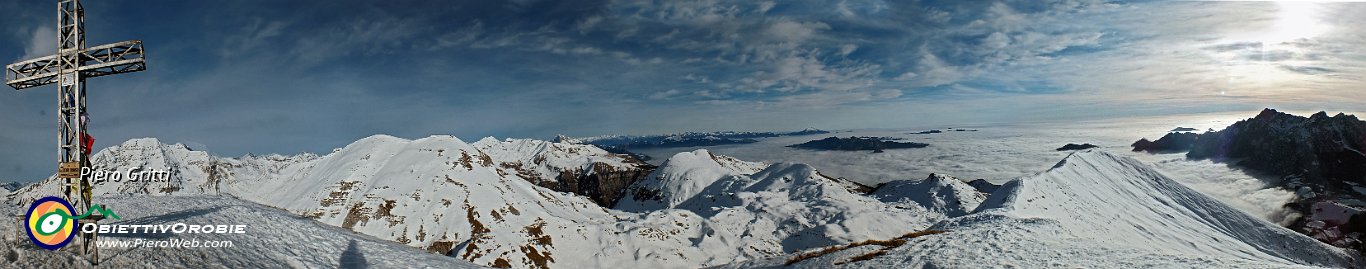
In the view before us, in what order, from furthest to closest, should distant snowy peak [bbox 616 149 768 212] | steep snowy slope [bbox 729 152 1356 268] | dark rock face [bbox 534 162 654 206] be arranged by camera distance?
1. dark rock face [bbox 534 162 654 206]
2. distant snowy peak [bbox 616 149 768 212]
3. steep snowy slope [bbox 729 152 1356 268]

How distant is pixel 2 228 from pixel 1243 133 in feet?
901

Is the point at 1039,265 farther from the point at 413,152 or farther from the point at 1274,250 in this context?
the point at 413,152

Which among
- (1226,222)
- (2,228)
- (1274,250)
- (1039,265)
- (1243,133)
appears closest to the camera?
(2,228)

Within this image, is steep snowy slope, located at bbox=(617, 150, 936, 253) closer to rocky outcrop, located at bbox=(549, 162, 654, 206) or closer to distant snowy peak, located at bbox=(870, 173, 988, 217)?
distant snowy peak, located at bbox=(870, 173, 988, 217)

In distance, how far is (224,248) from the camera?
613 inches

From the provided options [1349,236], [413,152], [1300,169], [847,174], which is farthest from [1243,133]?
[413,152]

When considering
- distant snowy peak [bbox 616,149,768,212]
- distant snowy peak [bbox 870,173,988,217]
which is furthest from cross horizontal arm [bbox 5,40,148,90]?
distant snowy peak [bbox 616,149,768,212]

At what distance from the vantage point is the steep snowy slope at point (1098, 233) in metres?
20.6

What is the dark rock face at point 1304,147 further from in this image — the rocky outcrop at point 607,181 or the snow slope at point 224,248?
the snow slope at point 224,248

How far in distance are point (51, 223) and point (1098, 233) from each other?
58394 millimetres

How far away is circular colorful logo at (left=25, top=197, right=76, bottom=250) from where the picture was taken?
1099cm

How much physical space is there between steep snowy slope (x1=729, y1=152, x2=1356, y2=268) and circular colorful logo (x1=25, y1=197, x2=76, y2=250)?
23824 mm

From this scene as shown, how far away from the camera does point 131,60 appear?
1324cm

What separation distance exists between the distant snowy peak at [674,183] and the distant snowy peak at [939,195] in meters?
51.7
